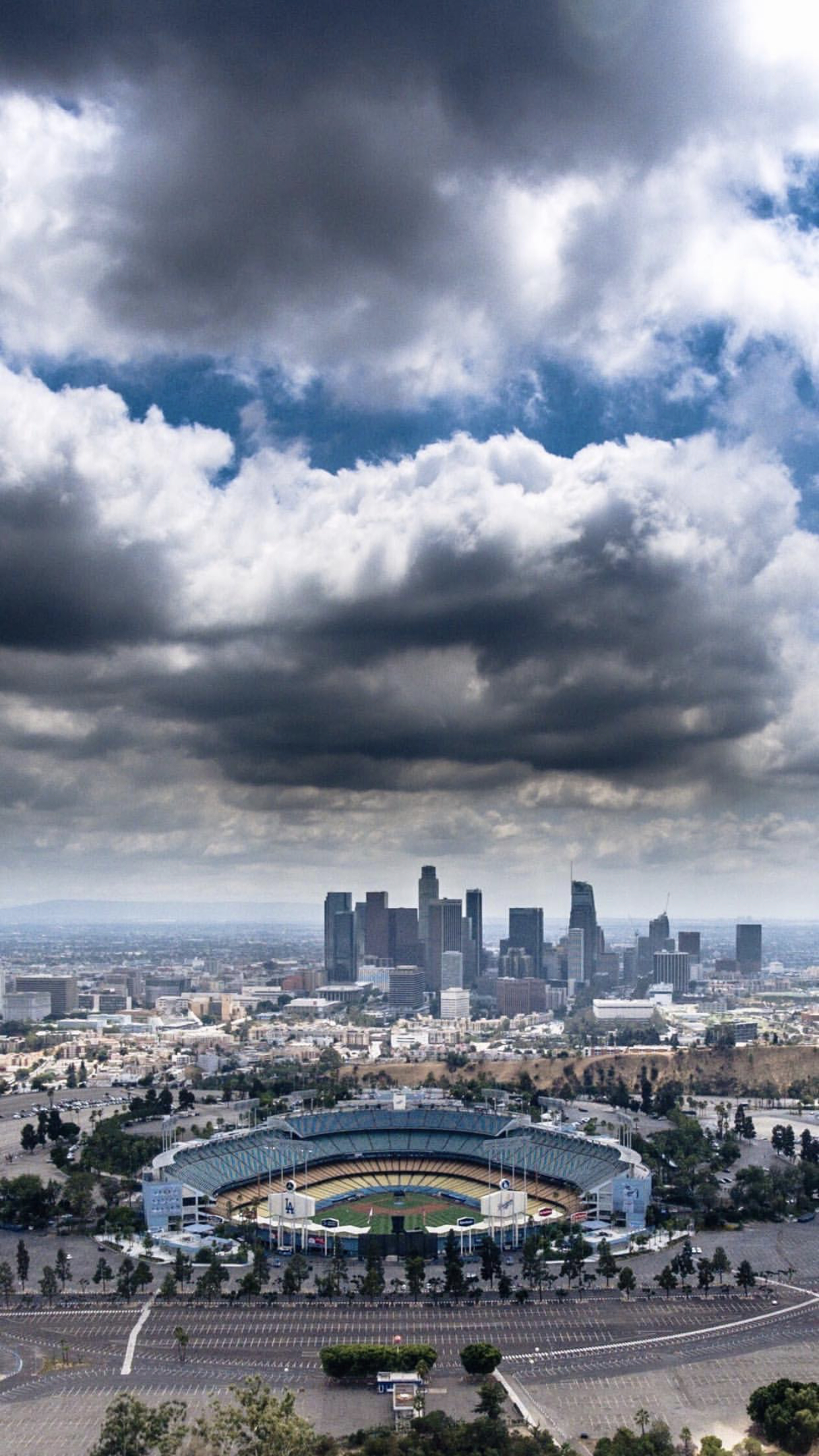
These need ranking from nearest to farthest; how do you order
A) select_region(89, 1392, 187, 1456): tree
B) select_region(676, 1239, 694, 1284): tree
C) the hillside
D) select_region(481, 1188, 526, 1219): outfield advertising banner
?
select_region(89, 1392, 187, 1456): tree → select_region(676, 1239, 694, 1284): tree → select_region(481, 1188, 526, 1219): outfield advertising banner → the hillside

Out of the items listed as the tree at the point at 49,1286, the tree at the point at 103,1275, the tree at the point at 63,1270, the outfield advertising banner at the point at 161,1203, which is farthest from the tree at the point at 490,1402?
the outfield advertising banner at the point at 161,1203

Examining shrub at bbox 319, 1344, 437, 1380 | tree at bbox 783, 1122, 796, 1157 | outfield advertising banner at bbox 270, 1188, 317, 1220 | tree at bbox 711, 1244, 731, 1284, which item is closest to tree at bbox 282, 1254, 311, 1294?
outfield advertising banner at bbox 270, 1188, 317, 1220

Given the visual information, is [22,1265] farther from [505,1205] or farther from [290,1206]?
[505,1205]

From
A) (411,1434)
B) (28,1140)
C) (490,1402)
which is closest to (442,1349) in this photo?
(490,1402)

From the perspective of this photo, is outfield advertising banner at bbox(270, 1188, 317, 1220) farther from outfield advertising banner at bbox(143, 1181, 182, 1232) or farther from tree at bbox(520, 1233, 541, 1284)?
tree at bbox(520, 1233, 541, 1284)

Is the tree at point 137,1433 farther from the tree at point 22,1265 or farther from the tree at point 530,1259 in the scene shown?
the tree at point 530,1259

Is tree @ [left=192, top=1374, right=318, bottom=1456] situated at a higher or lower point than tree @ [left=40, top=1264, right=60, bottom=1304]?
higher

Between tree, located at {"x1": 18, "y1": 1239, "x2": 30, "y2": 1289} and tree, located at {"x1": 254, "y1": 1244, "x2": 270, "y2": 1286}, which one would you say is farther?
tree, located at {"x1": 254, "y1": 1244, "x2": 270, "y2": 1286}
